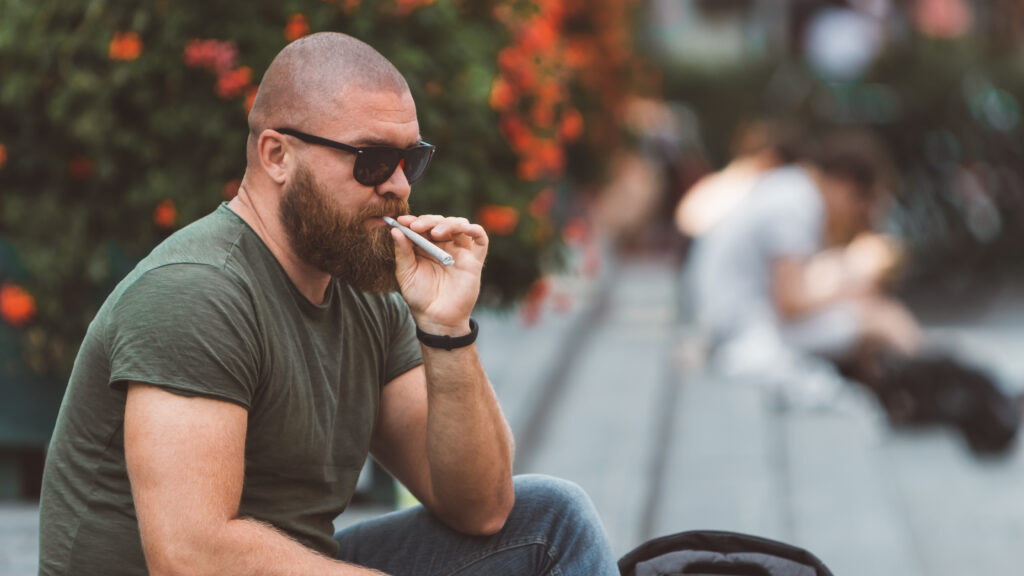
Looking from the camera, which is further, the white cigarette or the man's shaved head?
the white cigarette

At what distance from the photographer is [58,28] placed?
380 cm

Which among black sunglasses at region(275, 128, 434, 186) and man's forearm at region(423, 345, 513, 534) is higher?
black sunglasses at region(275, 128, 434, 186)

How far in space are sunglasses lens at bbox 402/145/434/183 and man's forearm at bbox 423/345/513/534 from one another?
0.33 meters

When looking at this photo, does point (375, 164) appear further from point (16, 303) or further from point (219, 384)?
point (16, 303)

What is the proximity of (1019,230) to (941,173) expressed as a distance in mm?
826

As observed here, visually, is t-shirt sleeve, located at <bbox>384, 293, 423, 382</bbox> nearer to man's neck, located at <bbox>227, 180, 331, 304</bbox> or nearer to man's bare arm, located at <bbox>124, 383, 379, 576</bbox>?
man's neck, located at <bbox>227, 180, 331, 304</bbox>

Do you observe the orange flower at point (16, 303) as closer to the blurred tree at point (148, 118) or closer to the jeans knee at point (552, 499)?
the blurred tree at point (148, 118)

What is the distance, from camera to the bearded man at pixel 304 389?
1.99 m

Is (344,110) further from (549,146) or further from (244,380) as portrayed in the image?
(549,146)

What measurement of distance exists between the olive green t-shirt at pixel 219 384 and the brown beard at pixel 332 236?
2.6 inches

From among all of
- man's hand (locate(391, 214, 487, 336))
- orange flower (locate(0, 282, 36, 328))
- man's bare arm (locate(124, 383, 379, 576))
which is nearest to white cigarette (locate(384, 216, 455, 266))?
man's hand (locate(391, 214, 487, 336))

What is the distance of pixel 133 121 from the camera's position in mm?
3811

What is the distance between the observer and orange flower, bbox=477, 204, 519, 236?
4180 mm

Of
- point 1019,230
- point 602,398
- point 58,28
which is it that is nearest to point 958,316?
point 1019,230
